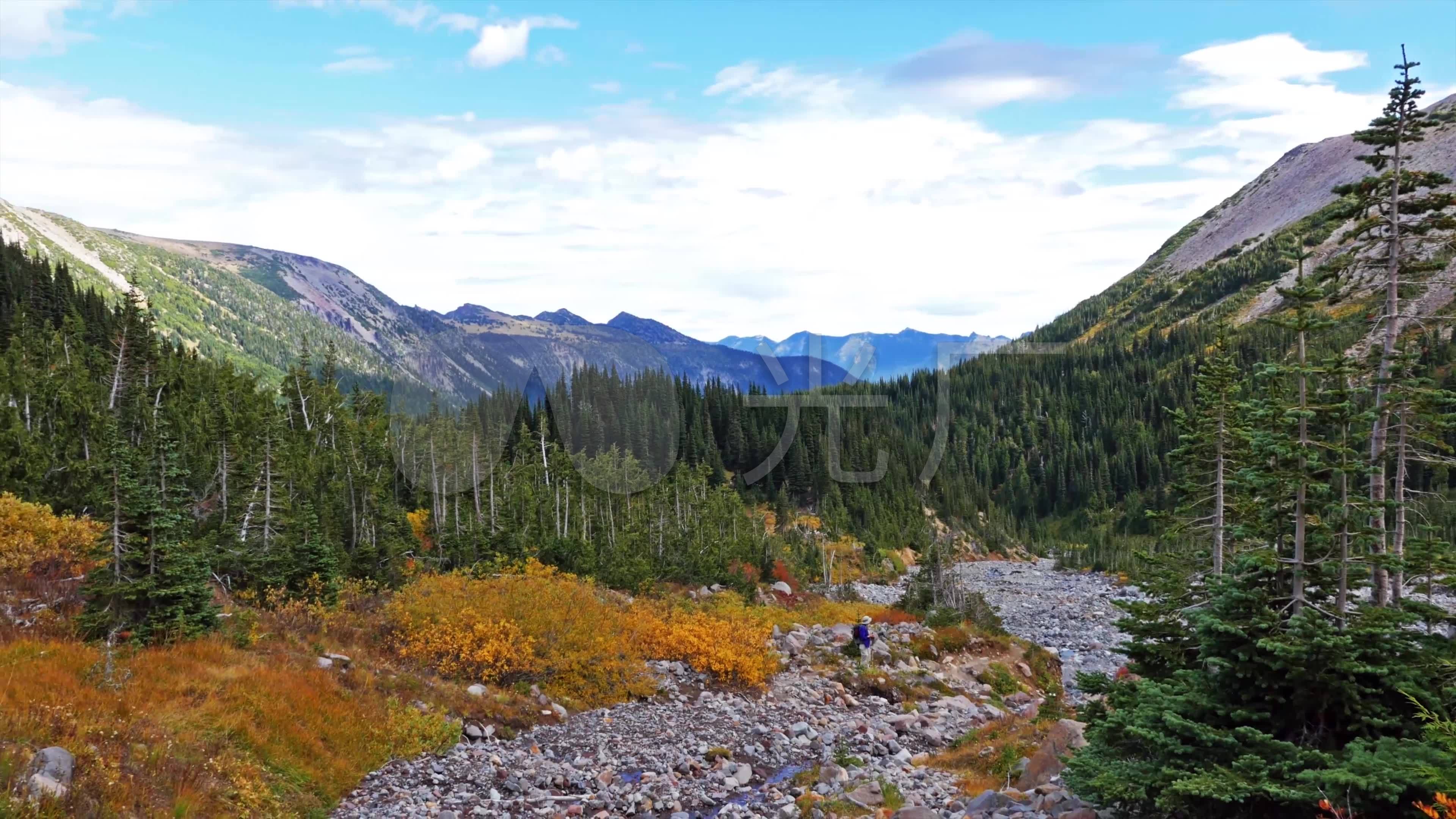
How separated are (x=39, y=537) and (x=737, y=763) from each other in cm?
2112

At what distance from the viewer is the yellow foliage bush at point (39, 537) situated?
2194cm

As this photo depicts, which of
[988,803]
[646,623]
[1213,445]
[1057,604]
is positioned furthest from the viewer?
[1057,604]

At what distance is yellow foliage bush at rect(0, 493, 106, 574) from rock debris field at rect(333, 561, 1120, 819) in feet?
41.1

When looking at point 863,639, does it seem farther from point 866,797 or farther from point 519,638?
point 866,797

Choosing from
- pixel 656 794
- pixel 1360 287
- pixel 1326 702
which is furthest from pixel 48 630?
pixel 1360 287

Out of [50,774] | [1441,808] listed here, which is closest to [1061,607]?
[1441,808]

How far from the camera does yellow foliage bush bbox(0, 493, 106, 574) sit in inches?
864

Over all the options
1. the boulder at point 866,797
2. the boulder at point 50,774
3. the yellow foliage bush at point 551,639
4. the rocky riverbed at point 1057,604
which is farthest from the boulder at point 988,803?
the boulder at point 50,774

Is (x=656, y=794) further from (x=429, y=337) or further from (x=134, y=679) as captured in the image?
(x=429, y=337)

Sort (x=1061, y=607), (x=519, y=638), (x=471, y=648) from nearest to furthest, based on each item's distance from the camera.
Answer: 1. (x=471, y=648)
2. (x=519, y=638)
3. (x=1061, y=607)

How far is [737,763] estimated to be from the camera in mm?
22078

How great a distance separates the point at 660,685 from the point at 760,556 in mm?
33686

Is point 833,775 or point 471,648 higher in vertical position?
point 471,648

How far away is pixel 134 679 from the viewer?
51.7 ft
